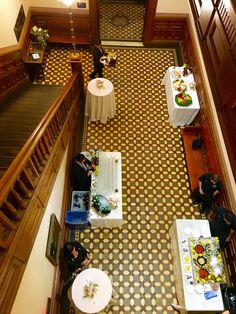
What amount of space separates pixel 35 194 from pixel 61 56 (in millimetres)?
Result: 6856

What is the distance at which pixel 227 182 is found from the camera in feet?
19.3

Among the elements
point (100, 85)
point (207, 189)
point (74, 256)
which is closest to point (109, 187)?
point (74, 256)

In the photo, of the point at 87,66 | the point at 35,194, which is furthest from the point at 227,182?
the point at 87,66

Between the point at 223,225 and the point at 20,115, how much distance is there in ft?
15.6

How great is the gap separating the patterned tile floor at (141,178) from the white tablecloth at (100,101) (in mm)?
286

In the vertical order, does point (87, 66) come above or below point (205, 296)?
above

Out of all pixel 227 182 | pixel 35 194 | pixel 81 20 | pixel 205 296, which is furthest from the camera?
pixel 81 20

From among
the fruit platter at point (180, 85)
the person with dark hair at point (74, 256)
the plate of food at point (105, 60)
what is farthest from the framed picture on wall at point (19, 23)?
the person with dark hair at point (74, 256)

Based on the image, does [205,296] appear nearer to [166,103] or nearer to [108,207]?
[108,207]

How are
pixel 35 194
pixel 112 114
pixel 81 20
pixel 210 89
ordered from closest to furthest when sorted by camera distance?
pixel 35 194 → pixel 210 89 → pixel 112 114 → pixel 81 20

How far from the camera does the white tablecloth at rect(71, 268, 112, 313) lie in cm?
481

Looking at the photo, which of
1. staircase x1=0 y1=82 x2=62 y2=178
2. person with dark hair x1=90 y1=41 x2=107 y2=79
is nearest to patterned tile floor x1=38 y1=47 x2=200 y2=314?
person with dark hair x1=90 y1=41 x2=107 y2=79

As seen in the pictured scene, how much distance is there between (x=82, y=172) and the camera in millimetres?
6137

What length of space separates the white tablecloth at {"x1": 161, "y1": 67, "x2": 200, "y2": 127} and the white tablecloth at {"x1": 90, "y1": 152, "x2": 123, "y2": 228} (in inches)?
84.3
